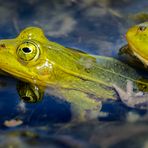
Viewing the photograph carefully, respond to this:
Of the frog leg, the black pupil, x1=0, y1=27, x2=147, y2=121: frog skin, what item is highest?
the black pupil

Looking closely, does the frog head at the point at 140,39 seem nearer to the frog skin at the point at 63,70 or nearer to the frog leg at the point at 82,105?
the frog skin at the point at 63,70

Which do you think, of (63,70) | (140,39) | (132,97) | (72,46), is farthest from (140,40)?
(72,46)

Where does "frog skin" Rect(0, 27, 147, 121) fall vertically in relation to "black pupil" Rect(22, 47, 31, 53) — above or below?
below

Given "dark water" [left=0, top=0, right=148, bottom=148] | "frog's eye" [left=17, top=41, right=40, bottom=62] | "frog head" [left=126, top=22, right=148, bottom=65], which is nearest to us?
"dark water" [left=0, top=0, right=148, bottom=148]

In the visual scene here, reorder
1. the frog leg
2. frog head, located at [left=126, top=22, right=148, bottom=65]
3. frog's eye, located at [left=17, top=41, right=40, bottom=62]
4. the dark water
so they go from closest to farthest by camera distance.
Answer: the dark water, the frog leg, frog's eye, located at [left=17, top=41, right=40, bottom=62], frog head, located at [left=126, top=22, right=148, bottom=65]

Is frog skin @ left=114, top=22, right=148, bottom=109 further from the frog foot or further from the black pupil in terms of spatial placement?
the black pupil

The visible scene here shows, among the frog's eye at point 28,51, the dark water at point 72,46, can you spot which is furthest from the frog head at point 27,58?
the dark water at point 72,46

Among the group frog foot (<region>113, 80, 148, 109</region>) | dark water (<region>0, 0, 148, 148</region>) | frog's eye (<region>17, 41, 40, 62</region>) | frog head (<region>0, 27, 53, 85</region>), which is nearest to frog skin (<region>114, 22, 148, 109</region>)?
frog foot (<region>113, 80, 148, 109</region>)

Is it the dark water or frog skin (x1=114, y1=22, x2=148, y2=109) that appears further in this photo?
frog skin (x1=114, y1=22, x2=148, y2=109)

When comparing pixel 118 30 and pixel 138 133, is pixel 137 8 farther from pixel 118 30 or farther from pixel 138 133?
pixel 138 133
